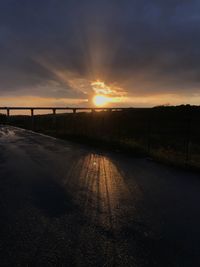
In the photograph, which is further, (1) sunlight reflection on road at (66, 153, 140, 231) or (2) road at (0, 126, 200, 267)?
(1) sunlight reflection on road at (66, 153, 140, 231)

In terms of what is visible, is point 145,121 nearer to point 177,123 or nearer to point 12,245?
point 177,123

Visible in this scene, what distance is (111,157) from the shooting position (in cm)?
1273

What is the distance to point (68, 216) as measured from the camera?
5.48 meters

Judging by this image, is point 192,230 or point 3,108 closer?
point 192,230

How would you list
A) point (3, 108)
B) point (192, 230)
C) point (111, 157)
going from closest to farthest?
point (192, 230) < point (111, 157) < point (3, 108)

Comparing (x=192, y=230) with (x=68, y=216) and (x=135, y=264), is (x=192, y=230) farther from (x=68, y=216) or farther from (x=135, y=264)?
(x=68, y=216)

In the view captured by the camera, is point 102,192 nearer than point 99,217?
No

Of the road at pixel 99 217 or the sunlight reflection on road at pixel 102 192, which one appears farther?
the sunlight reflection on road at pixel 102 192

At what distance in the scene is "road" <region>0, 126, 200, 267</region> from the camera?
13.1 feet

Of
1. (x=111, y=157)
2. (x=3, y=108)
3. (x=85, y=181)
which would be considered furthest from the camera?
(x=3, y=108)

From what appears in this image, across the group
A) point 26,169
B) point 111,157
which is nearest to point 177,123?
point 111,157

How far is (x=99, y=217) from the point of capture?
5.45m

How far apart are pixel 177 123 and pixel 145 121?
4986mm

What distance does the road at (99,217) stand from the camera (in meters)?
4.00
